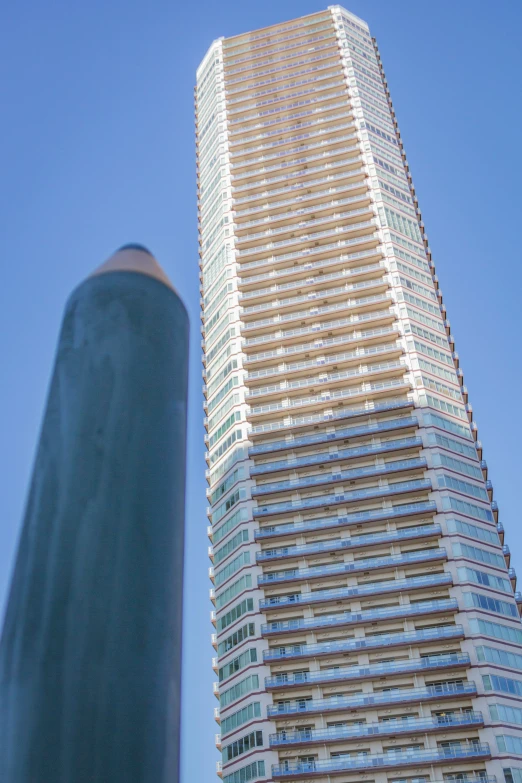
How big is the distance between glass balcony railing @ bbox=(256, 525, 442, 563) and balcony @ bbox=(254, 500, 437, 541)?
1.45 meters

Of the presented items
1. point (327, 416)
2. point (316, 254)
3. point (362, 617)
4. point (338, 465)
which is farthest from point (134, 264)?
point (316, 254)

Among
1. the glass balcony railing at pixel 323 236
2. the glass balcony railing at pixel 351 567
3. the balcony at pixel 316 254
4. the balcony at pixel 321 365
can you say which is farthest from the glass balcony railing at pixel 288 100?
the glass balcony railing at pixel 351 567

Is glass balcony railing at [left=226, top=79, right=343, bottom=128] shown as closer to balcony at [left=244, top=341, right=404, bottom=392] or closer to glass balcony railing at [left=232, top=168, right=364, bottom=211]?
glass balcony railing at [left=232, top=168, right=364, bottom=211]

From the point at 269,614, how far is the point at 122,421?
6345cm

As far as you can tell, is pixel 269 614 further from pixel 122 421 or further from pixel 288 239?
pixel 122 421

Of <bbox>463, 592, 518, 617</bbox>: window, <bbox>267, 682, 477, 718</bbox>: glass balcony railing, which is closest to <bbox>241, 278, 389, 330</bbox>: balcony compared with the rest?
<bbox>463, 592, 518, 617</bbox>: window

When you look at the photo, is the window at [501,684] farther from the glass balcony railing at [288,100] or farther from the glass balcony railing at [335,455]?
the glass balcony railing at [288,100]

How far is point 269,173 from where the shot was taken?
387 ft

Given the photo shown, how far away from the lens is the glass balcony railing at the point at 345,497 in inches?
3452

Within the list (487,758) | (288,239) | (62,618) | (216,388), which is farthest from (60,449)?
(288,239)

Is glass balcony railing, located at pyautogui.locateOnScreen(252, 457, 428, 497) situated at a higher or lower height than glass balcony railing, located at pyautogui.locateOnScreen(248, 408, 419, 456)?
lower

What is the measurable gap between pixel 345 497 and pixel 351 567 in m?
8.08

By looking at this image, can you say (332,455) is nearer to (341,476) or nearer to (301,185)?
(341,476)

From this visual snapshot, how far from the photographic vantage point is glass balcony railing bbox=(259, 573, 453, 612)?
8081cm
